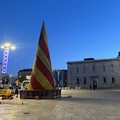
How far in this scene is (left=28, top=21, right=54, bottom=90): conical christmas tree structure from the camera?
75.3 feet

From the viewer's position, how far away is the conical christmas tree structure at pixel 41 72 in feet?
75.3

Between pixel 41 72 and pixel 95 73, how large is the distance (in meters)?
65.7

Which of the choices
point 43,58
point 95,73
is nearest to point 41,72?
point 43,58

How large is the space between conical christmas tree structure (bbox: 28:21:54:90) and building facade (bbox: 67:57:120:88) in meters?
60.9

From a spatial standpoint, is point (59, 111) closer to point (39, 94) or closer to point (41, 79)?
point (41, 79)

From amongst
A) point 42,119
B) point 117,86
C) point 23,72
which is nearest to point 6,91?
point 42,119

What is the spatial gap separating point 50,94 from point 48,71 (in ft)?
6.88

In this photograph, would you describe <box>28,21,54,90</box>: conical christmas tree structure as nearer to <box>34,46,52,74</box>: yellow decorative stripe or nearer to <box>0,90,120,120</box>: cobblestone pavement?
<box>34,46,52,74</box>: yellow decorative stripe

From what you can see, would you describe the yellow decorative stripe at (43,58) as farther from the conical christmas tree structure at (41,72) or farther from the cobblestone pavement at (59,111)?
the cobblestone pavement at (59,111)

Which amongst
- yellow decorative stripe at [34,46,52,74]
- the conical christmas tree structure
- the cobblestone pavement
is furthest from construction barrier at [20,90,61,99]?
the cobblestone pavement

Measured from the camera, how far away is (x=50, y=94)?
75.0ft

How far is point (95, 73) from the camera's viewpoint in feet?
286

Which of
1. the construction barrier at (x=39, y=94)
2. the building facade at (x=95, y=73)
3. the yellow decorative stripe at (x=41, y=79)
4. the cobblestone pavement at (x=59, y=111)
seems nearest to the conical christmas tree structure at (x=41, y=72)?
the yellow decorative stripe at (x=41, y=79)

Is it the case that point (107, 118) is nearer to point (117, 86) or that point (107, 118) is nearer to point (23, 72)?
point (117, 86)
